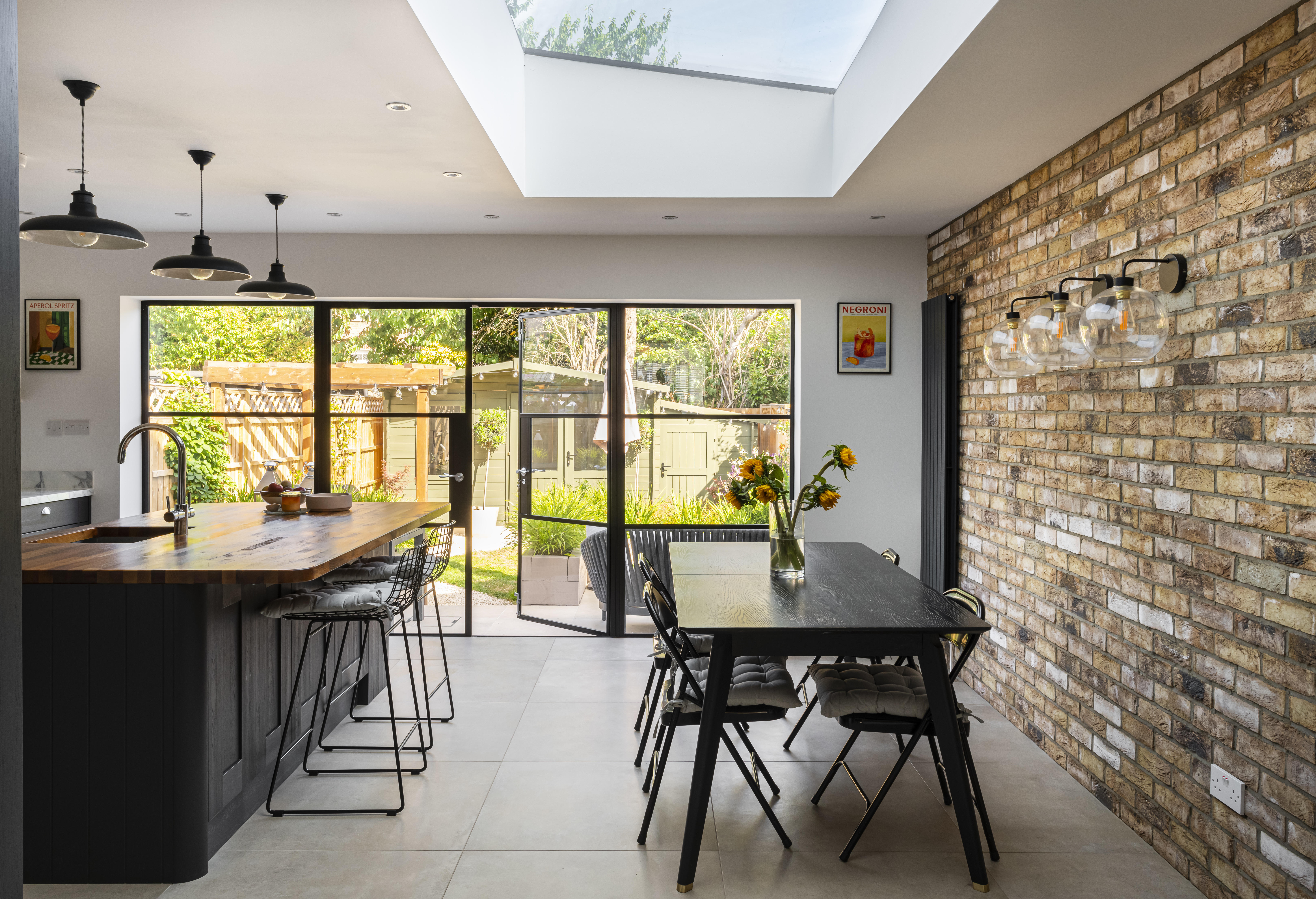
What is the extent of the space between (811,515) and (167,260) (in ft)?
12.1

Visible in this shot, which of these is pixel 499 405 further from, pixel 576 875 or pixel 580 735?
pixel 576 875

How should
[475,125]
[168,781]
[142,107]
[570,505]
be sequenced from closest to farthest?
[168,781], [142,107], [475,125], [570,505]

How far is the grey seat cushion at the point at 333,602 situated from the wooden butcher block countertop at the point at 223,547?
4.3 inches

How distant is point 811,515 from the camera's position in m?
5.23

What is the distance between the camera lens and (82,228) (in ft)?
8.68

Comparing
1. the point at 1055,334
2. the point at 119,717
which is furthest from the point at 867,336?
the point at 119,717

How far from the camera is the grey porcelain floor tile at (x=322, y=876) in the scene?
2.51m

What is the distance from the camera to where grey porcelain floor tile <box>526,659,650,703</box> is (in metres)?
4.26

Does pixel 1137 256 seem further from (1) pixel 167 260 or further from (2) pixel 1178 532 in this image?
(1) pixel 167 260

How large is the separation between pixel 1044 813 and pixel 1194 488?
131 cm

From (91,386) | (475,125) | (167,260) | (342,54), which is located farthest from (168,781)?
(91,386)

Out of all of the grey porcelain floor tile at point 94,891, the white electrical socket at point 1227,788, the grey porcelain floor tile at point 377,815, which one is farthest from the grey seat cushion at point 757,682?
the grey porcelain floor tile at point 94,891

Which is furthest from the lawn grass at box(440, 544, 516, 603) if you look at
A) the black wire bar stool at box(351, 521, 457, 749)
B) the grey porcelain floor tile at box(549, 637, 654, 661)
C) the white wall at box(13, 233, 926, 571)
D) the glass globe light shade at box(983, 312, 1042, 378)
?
the glass globe light shade at box(983, 312, 1042, 378)

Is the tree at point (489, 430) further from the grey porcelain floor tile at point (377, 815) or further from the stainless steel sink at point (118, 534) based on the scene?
the grey porcelain floor tile at point (377, 815)
